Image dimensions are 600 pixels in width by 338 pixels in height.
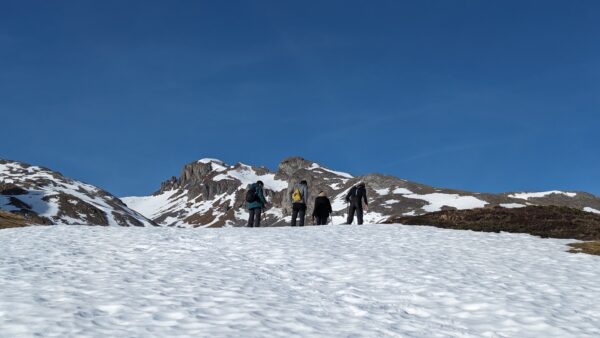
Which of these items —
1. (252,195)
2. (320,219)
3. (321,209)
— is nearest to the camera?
(252,195)

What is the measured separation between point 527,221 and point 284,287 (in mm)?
20505

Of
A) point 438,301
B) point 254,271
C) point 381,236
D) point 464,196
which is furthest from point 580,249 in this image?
point 464,196

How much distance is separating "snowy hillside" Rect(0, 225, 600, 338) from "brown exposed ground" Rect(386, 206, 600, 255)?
5.16m

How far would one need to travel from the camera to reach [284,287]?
43.9ft

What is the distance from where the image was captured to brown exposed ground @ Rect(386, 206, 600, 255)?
88.3ft

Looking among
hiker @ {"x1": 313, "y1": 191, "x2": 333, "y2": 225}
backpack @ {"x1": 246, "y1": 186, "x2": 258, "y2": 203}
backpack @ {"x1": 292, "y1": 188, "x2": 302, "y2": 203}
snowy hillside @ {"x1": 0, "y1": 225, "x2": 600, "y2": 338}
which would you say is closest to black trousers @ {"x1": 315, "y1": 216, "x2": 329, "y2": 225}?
hiker @ {"x1": 313, "y1": 191, "x2": 333, "y2": 225}

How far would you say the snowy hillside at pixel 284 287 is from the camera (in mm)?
9906

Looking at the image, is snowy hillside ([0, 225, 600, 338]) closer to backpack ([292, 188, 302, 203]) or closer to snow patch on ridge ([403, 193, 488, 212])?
backpack ([292, 188, 302, 203])

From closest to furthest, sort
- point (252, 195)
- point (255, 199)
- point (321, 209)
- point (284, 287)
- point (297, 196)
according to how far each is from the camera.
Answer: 1. point (284, 287)
2. point (252, 195)
3. point (255, 199)
4. point (297, 196)
5. point (321, 209)

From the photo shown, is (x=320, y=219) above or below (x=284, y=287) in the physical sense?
above

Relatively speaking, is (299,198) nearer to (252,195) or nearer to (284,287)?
(252,195)

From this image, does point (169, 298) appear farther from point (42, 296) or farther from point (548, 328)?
point (548, 328)

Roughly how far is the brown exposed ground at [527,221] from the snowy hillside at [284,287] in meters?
5.16

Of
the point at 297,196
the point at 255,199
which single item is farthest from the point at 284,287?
the point at 297,196
